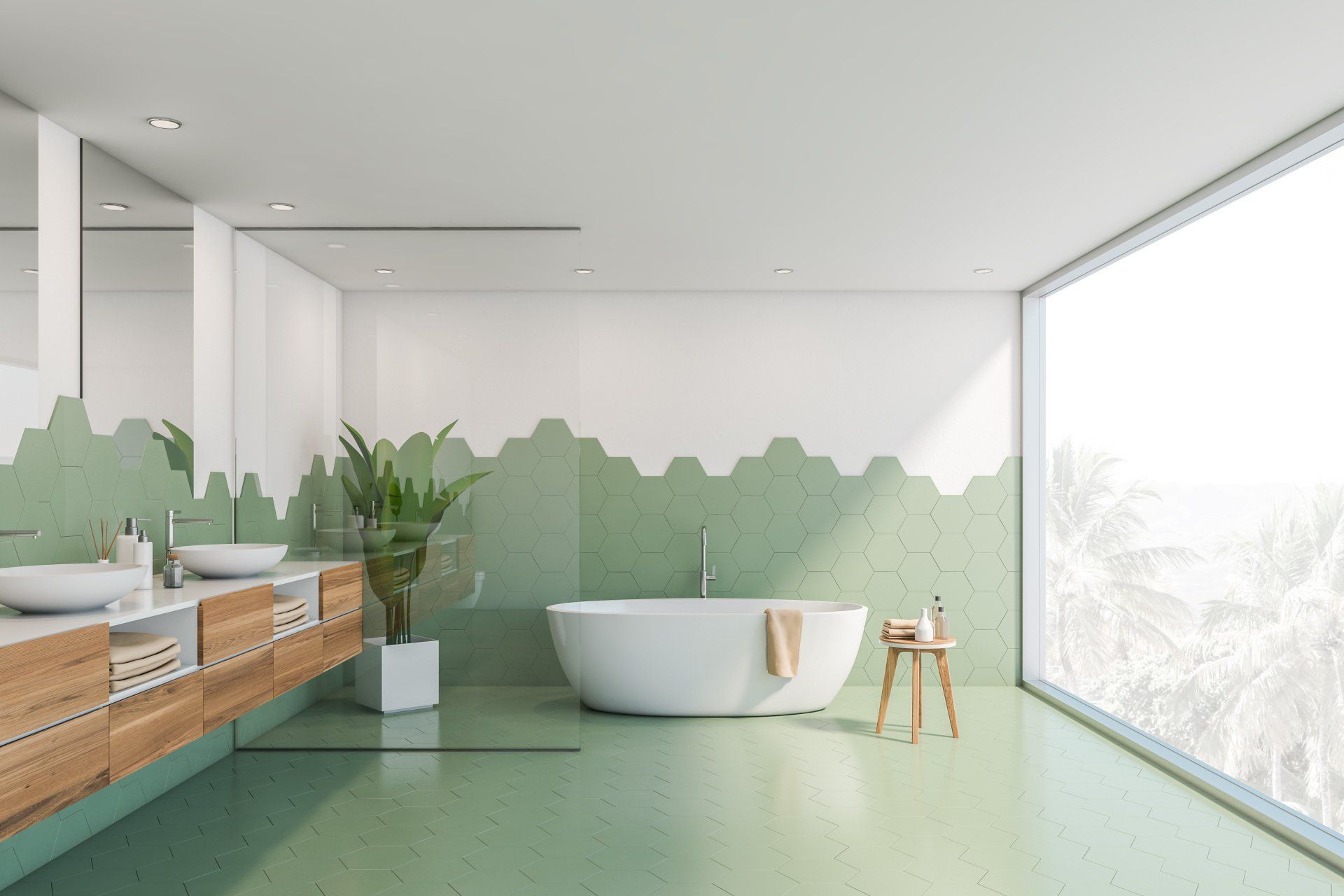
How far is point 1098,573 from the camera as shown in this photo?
5.65 metres

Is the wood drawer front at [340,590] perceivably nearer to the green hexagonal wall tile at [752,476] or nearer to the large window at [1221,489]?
the green hexagonal wall tile at [752,476]

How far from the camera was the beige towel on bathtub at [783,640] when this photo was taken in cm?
524

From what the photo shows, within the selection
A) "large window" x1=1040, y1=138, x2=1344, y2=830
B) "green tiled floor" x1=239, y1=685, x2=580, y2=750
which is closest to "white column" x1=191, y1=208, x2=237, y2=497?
"green tiled floor" x1=239, y1=685, x2=580, y2=750

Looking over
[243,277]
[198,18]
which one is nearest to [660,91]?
[198,18]

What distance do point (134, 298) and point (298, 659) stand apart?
5.38ft

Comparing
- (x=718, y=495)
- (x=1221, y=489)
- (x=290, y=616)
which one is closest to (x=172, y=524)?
(x=290, y=616)

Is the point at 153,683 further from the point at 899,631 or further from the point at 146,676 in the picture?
the point at 899,631

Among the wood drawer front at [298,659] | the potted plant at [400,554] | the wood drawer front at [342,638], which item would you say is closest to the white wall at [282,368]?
the potted plant at [400,554]

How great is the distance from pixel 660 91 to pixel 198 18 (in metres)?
1.39

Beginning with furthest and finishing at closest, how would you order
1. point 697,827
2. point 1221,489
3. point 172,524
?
point 1221,489, point 172,524, point 697,827

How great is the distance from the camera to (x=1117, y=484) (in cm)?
537

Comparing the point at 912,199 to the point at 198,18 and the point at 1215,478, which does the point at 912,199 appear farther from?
the point at 198,18

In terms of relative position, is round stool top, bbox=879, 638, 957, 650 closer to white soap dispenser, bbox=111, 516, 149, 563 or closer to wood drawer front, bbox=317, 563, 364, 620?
wood drawer front, bbox=317, 563, 364, 620

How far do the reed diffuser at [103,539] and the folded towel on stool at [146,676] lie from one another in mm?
702
